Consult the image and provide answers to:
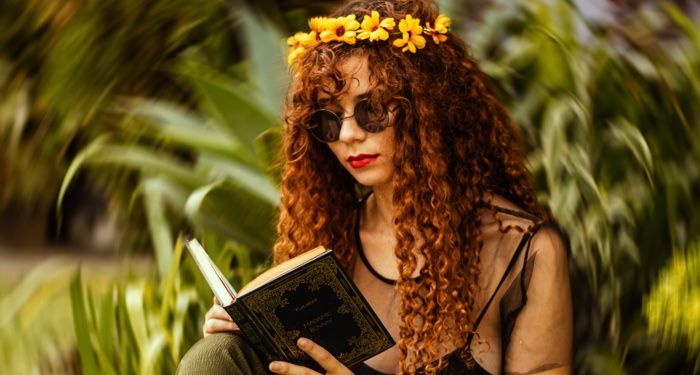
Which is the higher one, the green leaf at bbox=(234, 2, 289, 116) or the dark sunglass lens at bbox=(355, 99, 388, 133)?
the dark sunglass lens at bbox=(355, 99, 388, 133)

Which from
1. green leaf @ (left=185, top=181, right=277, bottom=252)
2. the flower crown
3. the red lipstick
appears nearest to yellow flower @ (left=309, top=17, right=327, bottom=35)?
the flower crown

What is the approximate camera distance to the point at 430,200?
7.16 ft

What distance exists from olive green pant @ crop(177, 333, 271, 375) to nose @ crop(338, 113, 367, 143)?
0.43 m

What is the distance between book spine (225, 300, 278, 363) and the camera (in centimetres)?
198

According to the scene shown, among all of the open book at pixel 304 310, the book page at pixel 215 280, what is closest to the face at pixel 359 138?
the open book at pixel 304 310

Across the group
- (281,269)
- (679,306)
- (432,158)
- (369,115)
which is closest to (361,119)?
(369,115)

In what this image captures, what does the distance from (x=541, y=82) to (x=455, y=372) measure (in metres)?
1.02

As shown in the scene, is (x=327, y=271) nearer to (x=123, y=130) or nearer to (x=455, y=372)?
(x=455, y=372)

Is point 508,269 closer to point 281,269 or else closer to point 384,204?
point 384,204

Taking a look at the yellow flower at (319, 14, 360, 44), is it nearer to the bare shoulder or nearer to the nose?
the nose

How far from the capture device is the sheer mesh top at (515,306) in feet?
7.05

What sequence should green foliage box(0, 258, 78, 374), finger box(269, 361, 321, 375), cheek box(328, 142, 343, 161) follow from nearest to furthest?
finger box(269, 361, 321, 375) < cheek box(328, 142, 343, 161) < green foliage box(0, 258, 78, 374)

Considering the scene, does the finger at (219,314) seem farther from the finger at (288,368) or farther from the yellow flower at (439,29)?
the yellow flower at (439,29)

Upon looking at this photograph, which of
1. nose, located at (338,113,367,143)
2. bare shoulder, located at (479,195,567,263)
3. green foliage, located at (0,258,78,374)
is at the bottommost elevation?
green foliage, located at (0,258,78,374)
